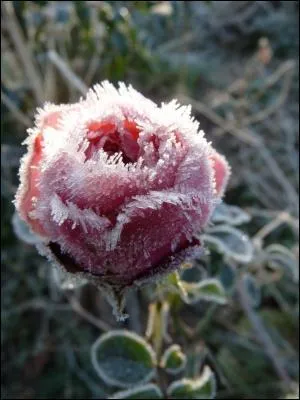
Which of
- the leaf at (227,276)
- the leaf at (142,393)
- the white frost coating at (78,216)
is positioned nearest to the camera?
the white frost coating at (78,216)

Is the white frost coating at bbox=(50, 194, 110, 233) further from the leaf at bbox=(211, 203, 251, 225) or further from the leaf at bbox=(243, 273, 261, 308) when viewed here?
the leaf at bbox=(243, 273, 261, 308)

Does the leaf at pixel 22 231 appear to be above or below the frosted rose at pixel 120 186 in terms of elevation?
above

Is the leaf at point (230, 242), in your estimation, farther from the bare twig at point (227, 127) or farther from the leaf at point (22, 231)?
the bare twig at point (227, 127)

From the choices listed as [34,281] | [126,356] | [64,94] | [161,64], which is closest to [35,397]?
[34,281]

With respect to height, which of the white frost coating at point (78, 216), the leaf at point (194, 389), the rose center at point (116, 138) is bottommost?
the leaf at point (194, 389)

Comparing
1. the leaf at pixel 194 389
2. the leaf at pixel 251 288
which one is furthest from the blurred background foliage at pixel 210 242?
the leaf at pixel 194 389

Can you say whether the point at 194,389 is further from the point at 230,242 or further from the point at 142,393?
the point at 230,242

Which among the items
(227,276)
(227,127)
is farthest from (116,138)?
(227,127)

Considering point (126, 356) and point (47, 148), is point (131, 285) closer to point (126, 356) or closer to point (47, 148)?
point (47, 148)
